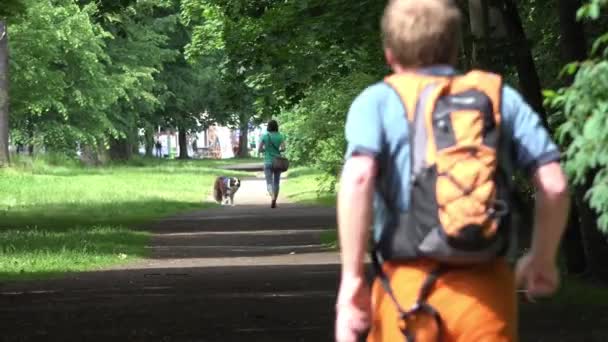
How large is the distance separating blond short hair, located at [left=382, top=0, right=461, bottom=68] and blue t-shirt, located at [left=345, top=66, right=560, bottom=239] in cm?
12

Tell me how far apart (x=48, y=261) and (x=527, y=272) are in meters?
14.3

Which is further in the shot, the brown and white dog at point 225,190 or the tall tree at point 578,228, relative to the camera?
the brown and white dog at point 225,190

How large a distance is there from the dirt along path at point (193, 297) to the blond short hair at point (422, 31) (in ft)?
19.9

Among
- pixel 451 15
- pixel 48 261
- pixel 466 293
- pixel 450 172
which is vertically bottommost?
pixel 48 261

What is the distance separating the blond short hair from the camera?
15.8 feet

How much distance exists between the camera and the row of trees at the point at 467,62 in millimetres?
6348

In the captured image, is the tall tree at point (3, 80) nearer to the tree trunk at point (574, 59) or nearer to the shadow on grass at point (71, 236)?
the shadow on grass at point (71, 236)

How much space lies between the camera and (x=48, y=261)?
61.6 feet

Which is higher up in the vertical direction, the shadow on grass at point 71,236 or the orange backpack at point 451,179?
the orange backpack at point 451,179

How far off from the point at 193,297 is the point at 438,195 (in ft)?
31.8

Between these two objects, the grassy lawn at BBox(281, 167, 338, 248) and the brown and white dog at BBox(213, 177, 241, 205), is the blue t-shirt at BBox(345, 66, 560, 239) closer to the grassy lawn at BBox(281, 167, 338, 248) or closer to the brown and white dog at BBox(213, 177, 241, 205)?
the grassy lawn at BBox(281, 167, 338, 248)

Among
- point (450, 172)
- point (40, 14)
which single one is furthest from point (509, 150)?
point (40, 14)

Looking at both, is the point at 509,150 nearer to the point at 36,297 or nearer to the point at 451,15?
the point at 451,15

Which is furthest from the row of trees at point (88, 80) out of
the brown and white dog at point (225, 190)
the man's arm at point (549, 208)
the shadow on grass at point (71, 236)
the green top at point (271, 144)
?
the man's arm at point (549, 208)
